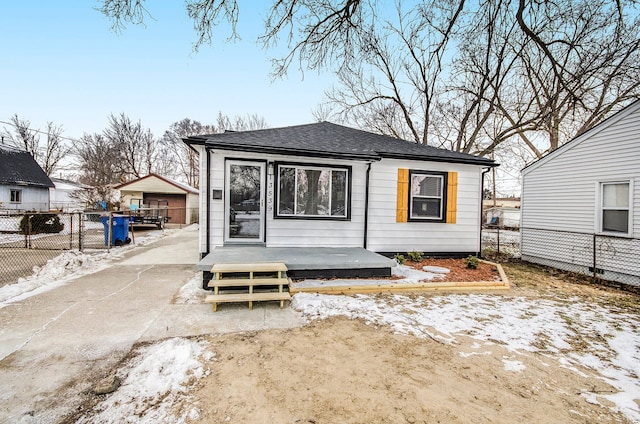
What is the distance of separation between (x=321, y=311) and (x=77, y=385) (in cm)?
261

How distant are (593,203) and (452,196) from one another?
10.6 ft

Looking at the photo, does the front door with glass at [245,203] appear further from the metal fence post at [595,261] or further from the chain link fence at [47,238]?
the metal fence post at [595,261]

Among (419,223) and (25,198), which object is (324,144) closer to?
(419,223)

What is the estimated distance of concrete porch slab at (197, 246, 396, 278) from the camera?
5051 mm

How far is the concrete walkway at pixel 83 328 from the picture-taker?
214 cm

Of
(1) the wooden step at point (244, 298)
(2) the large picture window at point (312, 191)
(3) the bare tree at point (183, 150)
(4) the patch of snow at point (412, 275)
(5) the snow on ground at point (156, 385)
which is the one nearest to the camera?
(5) the snow on ground at point (156, 385)

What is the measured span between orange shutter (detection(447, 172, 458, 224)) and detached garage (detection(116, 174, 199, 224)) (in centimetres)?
1724

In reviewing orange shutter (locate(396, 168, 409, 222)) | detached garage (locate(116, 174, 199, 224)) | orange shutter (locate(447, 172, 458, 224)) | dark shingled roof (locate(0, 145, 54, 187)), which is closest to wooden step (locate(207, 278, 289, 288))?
orange shutter (locate(396, 168, 409, 222))

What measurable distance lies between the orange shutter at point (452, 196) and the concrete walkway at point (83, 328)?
5.47 meters

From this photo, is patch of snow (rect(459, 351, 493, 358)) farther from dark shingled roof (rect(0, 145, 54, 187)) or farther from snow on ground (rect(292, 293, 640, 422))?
dark shingled roof (rect(0, 145, 54, 187))

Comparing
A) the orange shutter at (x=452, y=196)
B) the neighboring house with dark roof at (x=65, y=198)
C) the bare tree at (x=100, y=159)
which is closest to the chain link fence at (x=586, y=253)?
the orange shutter at (x=452, y=196)

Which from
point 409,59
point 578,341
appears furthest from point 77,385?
point 409,59

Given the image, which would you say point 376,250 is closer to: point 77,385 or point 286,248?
point 286,248

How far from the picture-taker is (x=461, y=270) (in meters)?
6.38
